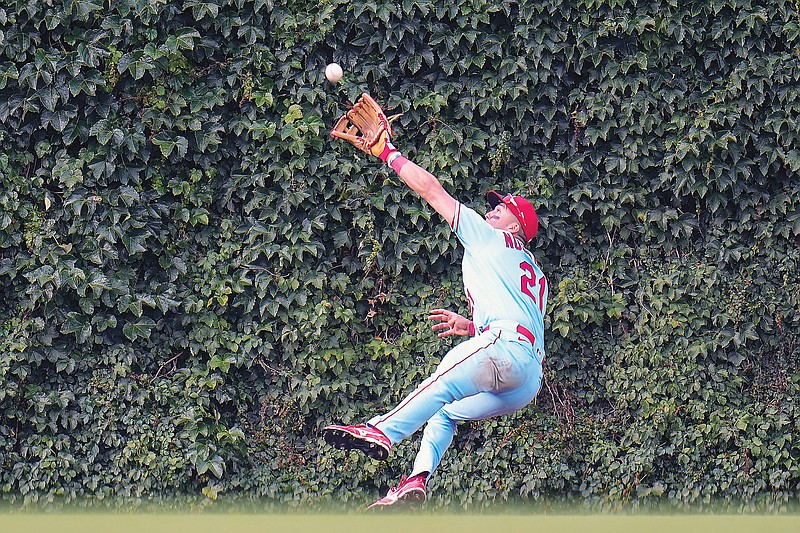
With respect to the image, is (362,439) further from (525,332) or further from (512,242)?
(512,242)

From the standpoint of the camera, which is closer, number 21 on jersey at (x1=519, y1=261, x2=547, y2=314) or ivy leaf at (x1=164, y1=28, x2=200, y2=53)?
number 21 on jersey at (x1=519, y1=261, x2=547, y2=314)

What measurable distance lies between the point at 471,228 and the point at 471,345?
0.59m

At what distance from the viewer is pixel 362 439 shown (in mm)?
5137

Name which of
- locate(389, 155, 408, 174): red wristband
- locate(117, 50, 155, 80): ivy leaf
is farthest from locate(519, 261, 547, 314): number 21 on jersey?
locate(117, 50, 155, 80): ivy leaf

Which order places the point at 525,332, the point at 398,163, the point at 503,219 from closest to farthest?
the point at 525,332 → the point at 398,163 → the point at 503,219

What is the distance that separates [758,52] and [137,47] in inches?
159

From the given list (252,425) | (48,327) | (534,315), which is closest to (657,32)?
(534,315)

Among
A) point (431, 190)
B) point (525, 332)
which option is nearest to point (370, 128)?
point (431, 190)

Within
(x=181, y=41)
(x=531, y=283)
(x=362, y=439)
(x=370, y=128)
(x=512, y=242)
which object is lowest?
(x=362, y=439)

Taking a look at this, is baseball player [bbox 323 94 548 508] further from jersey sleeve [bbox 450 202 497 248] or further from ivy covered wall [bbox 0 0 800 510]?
ivy covered wall [bbox 0 0 800 510]

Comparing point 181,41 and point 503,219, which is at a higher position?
point 181,41

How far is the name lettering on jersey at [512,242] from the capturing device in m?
5.41

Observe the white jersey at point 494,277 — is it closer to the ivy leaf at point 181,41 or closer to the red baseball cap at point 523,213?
the red baseball cap at point 523,213

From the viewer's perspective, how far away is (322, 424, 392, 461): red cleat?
16.8 feet
